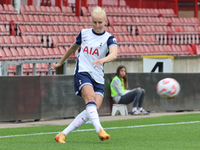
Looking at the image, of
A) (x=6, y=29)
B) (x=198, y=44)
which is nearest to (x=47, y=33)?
(x=6, y=29)

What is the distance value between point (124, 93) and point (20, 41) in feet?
25.9

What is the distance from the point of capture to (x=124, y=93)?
34.9 ft

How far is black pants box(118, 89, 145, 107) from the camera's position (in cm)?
1054

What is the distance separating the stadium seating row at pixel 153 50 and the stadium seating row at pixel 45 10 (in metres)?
3.99

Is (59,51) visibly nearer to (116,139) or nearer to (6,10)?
(6,10)

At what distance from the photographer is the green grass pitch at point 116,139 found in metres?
4.95

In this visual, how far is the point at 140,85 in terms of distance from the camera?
11.2 meters

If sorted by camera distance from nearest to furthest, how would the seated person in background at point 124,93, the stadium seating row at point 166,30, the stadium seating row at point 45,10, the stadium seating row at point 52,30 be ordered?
the seated person in background at point 124,93 < the stadium seating row at point 52,30 < the stadium seating row at point 45,10 < the stadium seating row at point 166,30

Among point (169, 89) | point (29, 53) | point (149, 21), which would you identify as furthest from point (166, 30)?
point (169, 89)

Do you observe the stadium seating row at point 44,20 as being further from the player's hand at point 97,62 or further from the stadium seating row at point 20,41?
the player's hand at point 97,62

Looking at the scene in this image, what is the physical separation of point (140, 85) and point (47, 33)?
8570 millimetres

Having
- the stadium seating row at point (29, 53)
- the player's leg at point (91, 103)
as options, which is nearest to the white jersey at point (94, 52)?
the player's leg at point (91, 103)

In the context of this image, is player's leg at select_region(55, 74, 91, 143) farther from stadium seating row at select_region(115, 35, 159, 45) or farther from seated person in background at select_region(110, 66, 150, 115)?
stadium seating row at select_region(115, 35, 159, 45)

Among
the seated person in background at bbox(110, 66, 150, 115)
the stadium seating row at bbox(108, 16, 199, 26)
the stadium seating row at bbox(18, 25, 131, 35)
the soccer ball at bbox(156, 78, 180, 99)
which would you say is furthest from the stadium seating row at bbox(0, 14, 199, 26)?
the soccer ball at bbox(156, 78, 180, 99)
